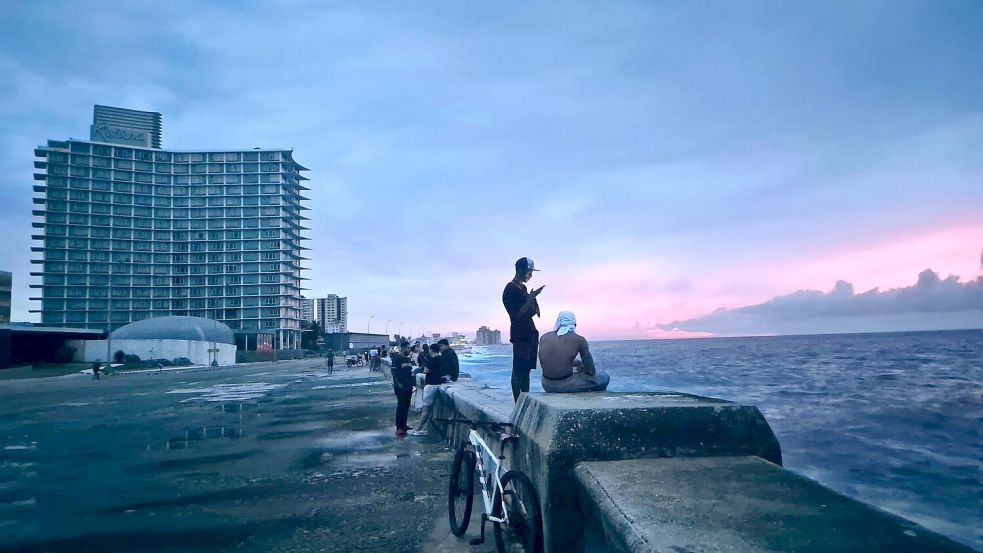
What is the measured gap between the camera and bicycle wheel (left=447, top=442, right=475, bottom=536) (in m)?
4.77

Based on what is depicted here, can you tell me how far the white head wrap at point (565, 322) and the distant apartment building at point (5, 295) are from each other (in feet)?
369

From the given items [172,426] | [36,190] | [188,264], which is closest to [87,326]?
[188,264]

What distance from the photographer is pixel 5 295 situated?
9325 centimetres

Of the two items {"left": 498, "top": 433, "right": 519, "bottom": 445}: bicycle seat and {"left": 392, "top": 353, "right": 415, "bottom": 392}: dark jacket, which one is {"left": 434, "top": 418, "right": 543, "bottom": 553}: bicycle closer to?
{"left": 498, "top": 433, "right": 519, "bottom": 445}: bicycle seat

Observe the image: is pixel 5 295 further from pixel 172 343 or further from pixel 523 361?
pixel 523 361

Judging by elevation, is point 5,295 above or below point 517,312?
above

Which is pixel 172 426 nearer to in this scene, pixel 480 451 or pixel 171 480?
pixel 171 480

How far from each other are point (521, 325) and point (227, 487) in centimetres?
374

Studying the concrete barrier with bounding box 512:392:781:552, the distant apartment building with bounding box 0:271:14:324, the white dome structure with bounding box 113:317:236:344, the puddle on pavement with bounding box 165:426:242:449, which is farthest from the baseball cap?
the distant apartment building with bounding box 0:271:14:324

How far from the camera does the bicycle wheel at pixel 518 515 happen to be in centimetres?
351

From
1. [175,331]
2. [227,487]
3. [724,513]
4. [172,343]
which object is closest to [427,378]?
[227,487]

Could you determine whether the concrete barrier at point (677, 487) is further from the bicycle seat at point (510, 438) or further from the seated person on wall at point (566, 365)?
the seated person on wall at point (566, 365)

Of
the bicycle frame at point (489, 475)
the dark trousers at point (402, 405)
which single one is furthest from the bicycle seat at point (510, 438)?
the dark trousers at point (402, 405)

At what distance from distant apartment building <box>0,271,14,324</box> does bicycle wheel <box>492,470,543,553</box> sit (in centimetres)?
11302
